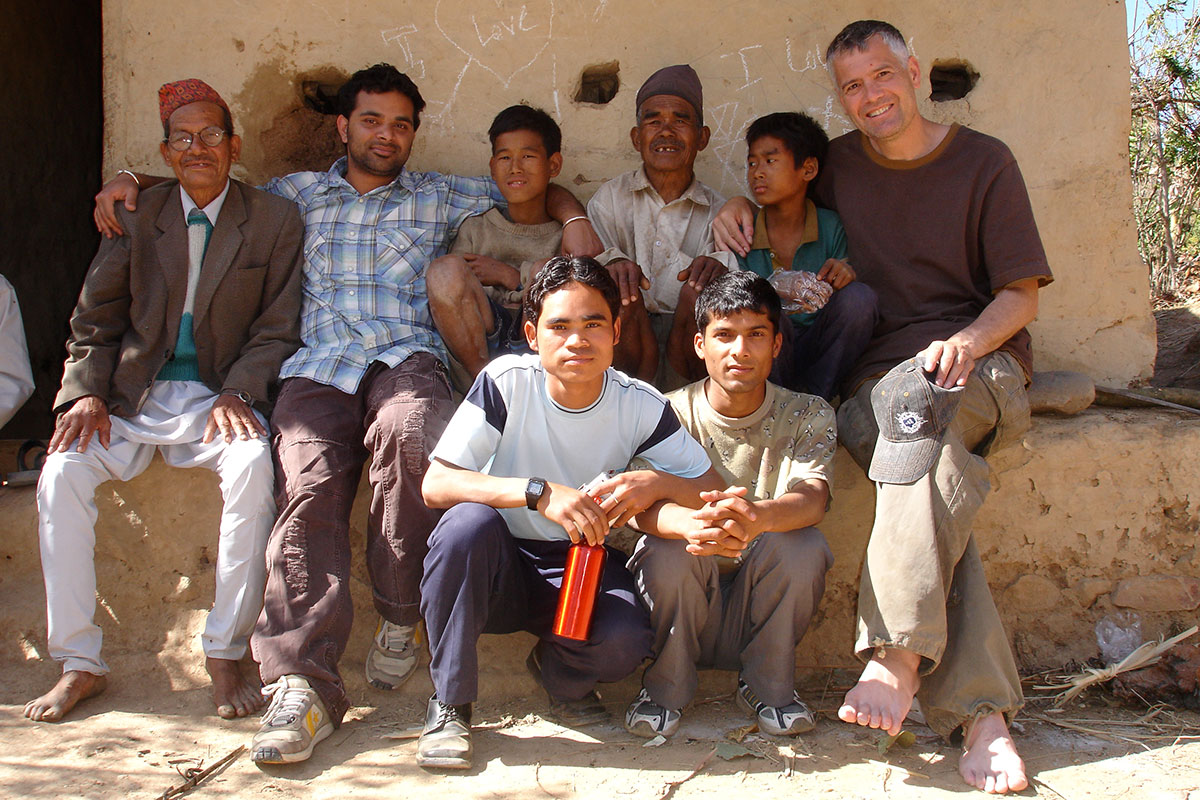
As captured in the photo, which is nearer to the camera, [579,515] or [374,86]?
[579,515]

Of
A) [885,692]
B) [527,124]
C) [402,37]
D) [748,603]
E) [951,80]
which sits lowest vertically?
[885,692]

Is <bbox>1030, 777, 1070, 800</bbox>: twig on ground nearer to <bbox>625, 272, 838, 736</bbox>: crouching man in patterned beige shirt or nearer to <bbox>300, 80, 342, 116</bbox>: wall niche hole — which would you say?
<bbox>625, 272, 838, 736</bbox>: crouching man in patterned beige shirt

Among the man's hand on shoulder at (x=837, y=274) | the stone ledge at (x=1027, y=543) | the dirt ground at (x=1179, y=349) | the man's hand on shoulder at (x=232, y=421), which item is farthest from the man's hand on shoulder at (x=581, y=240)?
the dirt ground at (x=1179, y=349)

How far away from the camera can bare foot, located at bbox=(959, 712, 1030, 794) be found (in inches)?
87.1

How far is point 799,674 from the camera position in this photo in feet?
9.83

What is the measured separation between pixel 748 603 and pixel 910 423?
633 millimetres

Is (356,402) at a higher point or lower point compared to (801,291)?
lower

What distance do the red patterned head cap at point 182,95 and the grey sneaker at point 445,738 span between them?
6.99 feet

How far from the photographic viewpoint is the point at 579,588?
93.1 inches

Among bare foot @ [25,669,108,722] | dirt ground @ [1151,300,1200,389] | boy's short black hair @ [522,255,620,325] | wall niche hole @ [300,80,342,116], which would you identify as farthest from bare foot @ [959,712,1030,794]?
wall niche hole @ [300,80,342,116]

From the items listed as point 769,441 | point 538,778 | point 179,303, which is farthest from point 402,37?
point 538,778

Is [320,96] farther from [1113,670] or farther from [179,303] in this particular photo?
[1113,670]

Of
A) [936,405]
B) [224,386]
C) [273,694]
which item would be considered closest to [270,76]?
[224,386]

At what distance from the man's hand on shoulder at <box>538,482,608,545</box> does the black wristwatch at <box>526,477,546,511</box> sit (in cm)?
4
